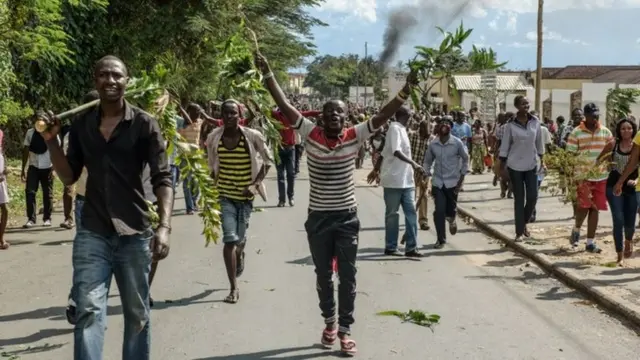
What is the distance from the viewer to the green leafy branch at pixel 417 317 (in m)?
7.38

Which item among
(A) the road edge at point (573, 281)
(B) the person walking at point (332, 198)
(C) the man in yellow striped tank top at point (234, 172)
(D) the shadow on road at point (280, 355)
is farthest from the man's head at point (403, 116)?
(D) the shadow on road at point (280, 355)

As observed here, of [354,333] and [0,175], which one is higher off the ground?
[0,175]

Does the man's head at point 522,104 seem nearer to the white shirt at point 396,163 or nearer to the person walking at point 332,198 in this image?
the white shirt at point 396,163

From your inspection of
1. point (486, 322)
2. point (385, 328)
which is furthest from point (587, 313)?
point (385, 328)

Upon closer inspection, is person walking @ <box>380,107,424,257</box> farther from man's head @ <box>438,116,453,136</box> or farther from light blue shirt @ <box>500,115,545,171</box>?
light blue shirt @ <box>500,115,545,171</box>

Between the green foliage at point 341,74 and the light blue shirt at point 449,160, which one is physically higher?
the green foliage at point 341,74

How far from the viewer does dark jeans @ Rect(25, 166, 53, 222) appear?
13.0m

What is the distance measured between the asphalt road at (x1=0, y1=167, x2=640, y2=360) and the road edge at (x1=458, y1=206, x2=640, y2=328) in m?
0.12

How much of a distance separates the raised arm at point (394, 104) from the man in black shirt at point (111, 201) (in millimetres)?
1918

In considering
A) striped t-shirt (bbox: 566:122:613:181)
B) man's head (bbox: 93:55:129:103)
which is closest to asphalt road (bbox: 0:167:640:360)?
striped t-shirt (bbox: 566:122:613:181)

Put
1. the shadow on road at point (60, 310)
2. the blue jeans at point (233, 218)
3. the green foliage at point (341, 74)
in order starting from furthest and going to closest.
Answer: the green foliage at point (341, 74) → the blue jeans at point (233, 218) → the shadow on road at point (60, 310)

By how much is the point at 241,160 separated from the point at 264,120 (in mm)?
880

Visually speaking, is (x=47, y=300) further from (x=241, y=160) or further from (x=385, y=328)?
(x=385, y=328)

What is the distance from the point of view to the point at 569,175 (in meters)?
10.7
